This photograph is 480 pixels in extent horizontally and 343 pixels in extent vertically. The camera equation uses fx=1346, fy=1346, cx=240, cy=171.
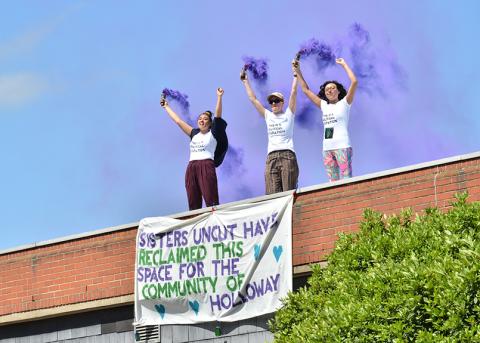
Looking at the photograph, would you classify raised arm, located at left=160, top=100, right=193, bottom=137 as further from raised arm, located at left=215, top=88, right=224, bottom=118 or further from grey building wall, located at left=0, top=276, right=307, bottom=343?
grey building wall, located at left=0, top=276, right=307, bottom=343

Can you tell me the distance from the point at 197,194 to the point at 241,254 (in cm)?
191

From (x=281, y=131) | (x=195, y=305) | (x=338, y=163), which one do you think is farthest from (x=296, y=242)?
(x=195, y=305)

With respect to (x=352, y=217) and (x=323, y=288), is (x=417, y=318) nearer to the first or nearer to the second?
(x=323, y=288)

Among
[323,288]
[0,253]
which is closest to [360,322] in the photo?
[323,288]

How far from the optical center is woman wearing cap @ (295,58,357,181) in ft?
72.5

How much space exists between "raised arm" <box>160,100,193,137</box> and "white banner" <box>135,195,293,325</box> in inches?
66.8

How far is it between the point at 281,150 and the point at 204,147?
5.82 feet

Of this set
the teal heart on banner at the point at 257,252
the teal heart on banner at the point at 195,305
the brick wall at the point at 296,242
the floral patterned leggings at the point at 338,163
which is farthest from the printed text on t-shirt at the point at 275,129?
the teal heart on banner at the point at 195,305

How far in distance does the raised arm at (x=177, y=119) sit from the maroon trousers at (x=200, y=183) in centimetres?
69

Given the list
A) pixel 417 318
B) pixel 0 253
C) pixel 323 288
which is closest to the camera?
pixel 417 318

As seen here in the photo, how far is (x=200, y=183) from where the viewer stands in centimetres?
2381

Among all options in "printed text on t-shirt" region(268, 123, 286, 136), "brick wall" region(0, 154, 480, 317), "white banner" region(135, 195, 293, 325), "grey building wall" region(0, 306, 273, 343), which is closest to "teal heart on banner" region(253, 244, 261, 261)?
"white banner" region(135, 195, 293, 325)

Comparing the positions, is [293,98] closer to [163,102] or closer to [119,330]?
[163,102]

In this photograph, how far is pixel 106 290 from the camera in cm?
2486
